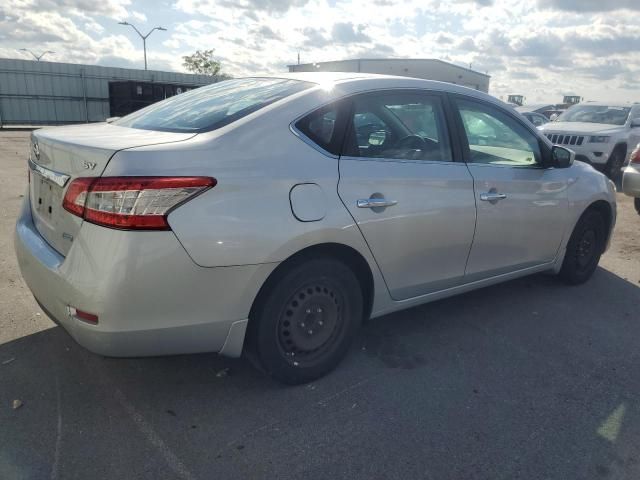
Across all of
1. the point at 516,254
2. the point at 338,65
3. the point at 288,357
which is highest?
the point at 338,65

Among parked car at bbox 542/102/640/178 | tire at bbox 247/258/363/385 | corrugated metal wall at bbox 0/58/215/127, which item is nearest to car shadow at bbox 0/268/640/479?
tire at bbox 247/258/363/385

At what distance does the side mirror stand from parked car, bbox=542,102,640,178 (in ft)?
25.7

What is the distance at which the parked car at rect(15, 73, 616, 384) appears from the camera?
7.50 ft

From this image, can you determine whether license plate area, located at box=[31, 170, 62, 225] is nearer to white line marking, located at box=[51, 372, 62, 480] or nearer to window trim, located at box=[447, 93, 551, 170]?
white line marking, located at box=[51, 372, 62, 480]

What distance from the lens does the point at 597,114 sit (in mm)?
12328

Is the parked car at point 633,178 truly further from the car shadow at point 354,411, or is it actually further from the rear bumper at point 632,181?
the car shadow at point 354,411

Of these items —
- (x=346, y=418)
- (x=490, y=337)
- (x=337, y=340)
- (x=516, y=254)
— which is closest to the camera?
(x=346, y=418)

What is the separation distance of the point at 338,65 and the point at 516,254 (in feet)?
158

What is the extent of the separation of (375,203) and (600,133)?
994 cm

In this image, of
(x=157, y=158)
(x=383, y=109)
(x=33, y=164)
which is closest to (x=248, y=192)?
(x=157, y=158)

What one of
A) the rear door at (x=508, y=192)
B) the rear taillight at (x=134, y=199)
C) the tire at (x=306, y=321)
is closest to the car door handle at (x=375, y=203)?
the tire at (x=306, y=321)

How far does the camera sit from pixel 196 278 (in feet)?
7.77

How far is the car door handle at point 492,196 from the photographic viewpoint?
348 cm

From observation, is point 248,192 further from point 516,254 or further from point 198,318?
point 516,254
